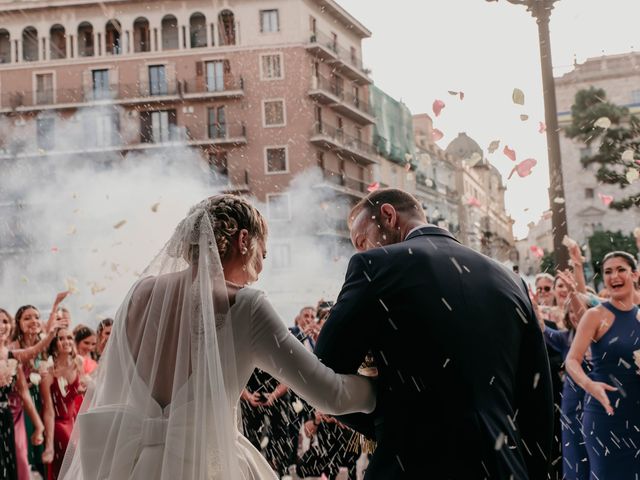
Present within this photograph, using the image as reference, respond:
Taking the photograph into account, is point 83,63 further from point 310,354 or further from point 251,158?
point 310,354

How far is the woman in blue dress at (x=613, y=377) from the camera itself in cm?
562

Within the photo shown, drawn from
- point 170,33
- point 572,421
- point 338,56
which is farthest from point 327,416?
point 338,56

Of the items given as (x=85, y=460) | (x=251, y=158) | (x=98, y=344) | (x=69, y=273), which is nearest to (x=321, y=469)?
(x=98, y=344)

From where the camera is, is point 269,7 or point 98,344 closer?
point 98,344

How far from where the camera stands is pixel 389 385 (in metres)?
2.68

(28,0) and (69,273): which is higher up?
(28,0)

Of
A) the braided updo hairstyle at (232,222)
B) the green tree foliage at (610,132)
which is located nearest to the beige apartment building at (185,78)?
the green tree foliage at (610,132)

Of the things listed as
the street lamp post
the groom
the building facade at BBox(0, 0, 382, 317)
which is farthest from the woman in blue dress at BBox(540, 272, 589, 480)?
the building facade at BBox(0, 0, 382, 317)

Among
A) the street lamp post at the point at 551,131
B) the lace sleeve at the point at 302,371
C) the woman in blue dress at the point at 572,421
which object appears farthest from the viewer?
the street lamp post at the point at 551,131

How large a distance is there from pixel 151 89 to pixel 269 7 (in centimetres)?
687

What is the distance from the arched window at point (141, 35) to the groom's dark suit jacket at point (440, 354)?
1565 inches

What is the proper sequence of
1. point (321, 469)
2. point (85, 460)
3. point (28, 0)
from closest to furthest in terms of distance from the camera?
1. point (85, 460)
2. point (321, 469)
3. point (28, 0)

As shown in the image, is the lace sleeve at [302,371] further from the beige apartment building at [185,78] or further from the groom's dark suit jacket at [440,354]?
the beige apartment building at [185,78]

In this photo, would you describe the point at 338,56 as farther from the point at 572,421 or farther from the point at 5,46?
the point at 572,421
